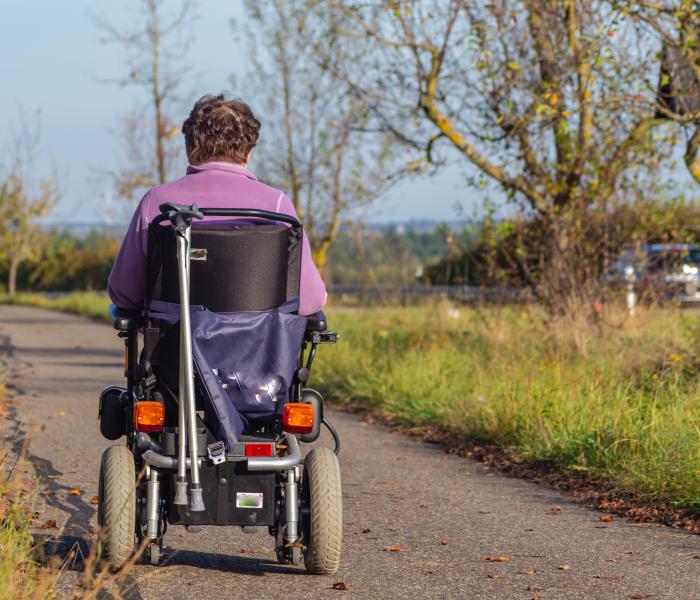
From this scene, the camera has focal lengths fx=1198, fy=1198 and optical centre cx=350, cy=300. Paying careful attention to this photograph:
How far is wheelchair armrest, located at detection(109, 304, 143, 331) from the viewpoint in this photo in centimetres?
482

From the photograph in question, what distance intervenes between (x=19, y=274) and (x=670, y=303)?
50032 millimetres

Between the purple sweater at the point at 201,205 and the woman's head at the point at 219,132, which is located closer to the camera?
the purple sweater at the point at 201,205

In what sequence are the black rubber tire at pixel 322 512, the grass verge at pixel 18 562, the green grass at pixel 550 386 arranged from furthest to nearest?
1. the green grass at pixel 550 386
2. the black rubber tire at pixel 322 512
3. the grass verge at pixel 18 562

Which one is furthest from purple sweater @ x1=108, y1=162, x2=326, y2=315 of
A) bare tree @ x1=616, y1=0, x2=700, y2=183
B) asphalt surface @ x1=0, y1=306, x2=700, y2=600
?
bare tree @ x1=616, y1=0, x2=700, y2=183

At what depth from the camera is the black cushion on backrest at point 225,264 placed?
463cm

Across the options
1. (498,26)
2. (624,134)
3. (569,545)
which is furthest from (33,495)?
(624,134)

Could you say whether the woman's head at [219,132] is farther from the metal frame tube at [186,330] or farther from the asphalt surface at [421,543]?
the asphalt surface at [421,543]

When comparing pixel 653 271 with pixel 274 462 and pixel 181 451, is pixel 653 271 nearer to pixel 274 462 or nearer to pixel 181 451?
pixel 274 462

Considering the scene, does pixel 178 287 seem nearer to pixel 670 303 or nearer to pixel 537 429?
pixel 537 429

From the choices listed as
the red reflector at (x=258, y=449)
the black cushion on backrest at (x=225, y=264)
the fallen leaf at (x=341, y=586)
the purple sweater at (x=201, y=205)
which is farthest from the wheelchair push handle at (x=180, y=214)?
the fallen leaf at (x=341, y=586)

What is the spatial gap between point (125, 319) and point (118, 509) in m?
0.76

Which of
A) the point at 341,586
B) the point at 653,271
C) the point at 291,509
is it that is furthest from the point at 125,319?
the point at 653,271

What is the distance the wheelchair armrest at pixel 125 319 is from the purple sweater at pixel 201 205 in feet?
0.10

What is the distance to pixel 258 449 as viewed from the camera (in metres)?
4.70
